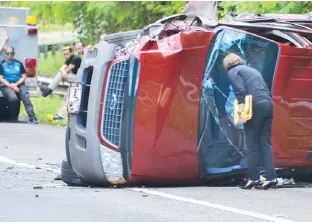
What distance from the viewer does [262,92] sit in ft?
35.8

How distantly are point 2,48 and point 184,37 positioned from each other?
36.2 feet

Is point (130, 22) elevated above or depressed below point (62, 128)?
above

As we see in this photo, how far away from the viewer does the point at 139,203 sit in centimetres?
998

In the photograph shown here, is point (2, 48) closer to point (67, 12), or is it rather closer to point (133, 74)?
point (67, 12)

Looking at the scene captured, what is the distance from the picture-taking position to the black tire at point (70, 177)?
11547 millimetres

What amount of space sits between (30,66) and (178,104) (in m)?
11.7

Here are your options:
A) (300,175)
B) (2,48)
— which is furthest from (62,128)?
(300,175)

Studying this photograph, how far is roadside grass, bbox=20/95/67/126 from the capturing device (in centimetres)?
2174

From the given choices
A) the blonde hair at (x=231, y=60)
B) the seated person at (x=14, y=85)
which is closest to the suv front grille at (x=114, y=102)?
the blonde hair at (x=231, y=60)

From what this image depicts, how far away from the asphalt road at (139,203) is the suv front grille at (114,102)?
1.97 ft

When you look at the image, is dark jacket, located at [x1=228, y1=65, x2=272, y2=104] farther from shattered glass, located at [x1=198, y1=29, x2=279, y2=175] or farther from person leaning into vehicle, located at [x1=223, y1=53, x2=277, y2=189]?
shattered glass, located at [x1=198, y1=29, x2=279, y2=175]

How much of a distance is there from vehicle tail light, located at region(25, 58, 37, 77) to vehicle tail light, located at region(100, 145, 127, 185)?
37.2 feet

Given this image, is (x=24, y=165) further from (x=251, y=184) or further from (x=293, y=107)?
(x=293, y=107)

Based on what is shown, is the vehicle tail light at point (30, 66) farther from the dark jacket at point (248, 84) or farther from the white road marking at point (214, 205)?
the dark jacket at point (248, 84)
